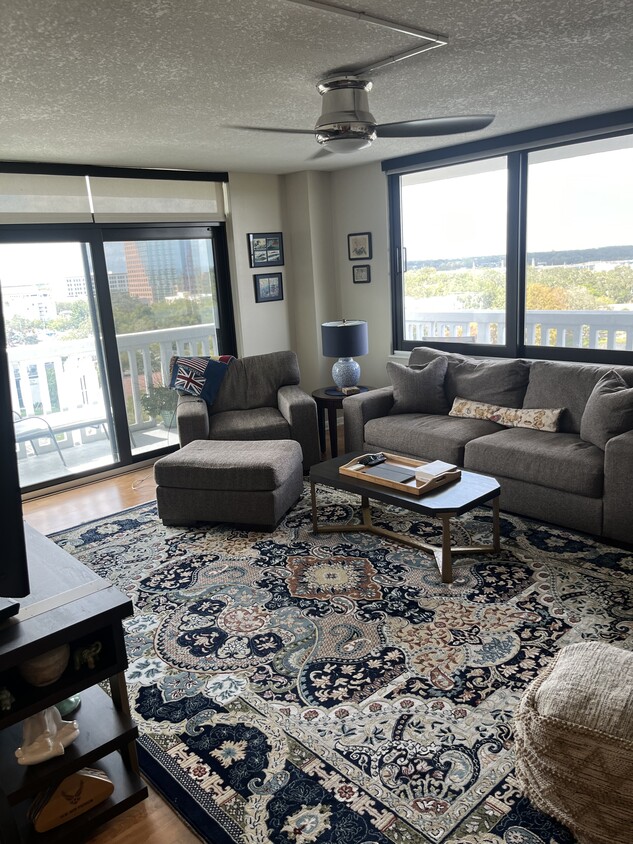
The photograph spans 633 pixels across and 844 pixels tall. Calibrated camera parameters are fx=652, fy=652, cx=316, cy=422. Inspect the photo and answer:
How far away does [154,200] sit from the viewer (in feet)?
17.1

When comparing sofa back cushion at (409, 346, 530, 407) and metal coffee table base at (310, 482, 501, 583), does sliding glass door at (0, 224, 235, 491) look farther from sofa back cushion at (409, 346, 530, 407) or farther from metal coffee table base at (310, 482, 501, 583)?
metal coffee table base at (310, 482, 501, 583)

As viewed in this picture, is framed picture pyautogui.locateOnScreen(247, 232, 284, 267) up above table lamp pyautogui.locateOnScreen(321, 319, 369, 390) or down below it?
above

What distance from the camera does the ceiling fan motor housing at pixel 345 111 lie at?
112 inches

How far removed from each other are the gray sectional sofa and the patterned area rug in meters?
0.21

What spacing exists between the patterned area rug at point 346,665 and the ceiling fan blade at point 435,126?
2.10 metres

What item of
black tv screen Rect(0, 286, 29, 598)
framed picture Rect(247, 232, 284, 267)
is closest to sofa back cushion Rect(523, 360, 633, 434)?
framed picture Rect(247, 232, 284, 267)

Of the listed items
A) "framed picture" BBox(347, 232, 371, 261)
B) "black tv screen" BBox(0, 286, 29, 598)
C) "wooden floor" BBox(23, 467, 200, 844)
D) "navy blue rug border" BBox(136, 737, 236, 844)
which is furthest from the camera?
"framed picture" BBox(347, 232, 371, 261)

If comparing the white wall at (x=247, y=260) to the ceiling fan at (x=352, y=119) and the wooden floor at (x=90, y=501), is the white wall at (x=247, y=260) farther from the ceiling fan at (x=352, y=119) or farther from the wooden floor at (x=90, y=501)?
the ceiling fan at (x=352, y=119)

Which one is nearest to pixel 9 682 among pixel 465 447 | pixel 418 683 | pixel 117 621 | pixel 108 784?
pixel 117 621

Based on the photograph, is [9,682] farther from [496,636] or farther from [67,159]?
[67,159]

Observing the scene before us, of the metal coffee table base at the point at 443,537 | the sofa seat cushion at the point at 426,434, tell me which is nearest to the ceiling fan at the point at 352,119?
the metal coffee table base at the point at 443,537

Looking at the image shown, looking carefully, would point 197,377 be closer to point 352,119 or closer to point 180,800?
point 352,119

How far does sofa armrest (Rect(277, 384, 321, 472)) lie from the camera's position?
4.73 metres

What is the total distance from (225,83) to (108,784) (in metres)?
2.69
